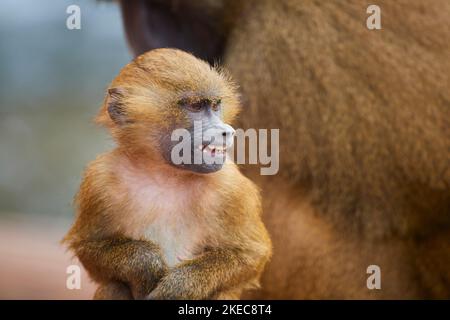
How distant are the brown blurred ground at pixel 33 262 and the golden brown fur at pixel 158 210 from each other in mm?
243

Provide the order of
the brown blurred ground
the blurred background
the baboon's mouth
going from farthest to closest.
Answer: the brown blurred ground, the blurred background, the baboon's mouth

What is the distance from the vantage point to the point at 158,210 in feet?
2.68

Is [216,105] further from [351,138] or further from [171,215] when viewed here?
[351,138]

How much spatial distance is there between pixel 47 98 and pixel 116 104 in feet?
2.59

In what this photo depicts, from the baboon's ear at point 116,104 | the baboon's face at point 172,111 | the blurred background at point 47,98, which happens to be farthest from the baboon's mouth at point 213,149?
the blurred background at point 47,98

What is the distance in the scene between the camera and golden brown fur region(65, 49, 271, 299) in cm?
80

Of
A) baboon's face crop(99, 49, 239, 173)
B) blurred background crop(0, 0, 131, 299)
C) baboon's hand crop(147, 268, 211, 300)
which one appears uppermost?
blurred background crop(0, 0, 131, 299)

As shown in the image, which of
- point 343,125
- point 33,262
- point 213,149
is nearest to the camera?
point 213,149

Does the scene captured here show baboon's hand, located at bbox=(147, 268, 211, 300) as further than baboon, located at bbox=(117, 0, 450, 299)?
No

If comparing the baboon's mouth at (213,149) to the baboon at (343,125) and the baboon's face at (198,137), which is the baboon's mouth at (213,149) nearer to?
the baboon's face at (198,137)

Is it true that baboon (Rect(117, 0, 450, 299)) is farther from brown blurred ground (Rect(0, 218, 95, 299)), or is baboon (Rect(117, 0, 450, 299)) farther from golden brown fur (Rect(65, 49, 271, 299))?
golden brown fur (Rect(65, 49, 271, 299))

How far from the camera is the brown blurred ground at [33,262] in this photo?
147 cm

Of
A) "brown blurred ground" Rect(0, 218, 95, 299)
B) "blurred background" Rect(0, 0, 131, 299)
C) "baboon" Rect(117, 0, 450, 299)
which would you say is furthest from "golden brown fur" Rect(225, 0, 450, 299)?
"brown blurred ground" Rect(0, 218, 95, 299)

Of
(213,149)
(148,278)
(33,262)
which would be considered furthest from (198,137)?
(33,262)
